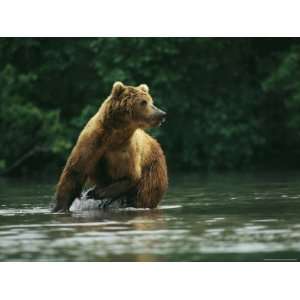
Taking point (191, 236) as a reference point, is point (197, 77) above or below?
above

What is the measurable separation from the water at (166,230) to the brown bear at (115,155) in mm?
279

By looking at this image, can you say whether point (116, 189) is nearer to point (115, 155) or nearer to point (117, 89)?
point (115, 155)

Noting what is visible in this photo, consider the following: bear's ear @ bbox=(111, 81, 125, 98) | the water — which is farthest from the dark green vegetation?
bear's ear @ bbox=(111, 81, 125, 98)

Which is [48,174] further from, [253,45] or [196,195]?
[196,195]

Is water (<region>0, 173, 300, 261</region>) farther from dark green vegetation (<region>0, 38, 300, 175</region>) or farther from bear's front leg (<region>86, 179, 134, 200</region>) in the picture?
dark green vegetation (<region>0, 38, 300, 175</region>)

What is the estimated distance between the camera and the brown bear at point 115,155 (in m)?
12.3

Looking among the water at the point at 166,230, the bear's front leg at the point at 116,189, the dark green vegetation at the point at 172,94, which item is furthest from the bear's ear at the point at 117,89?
the dark green vegetation at the point at 172,94

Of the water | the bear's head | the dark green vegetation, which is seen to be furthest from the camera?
the dark green vegetation

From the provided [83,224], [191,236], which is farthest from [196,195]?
[191,236]

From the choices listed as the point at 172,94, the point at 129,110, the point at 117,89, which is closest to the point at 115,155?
the point at 129,110

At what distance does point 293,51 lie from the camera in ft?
88.2

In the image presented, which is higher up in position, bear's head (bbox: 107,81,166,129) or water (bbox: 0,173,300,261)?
bear's head (bbox: 107,81,166,129)

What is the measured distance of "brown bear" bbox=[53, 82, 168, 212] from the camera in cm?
1230

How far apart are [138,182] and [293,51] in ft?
48.4
